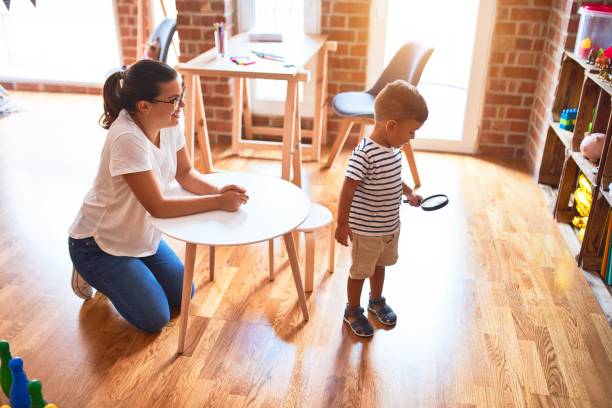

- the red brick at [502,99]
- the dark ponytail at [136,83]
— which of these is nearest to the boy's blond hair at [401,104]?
the dark ponytail at [136,83]

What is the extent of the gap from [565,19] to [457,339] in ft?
6.34

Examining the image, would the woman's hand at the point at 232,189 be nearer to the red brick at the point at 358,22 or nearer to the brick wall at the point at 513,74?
the red brick at the point at 358,22

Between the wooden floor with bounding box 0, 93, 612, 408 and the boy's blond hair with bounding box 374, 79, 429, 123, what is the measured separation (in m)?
0.81

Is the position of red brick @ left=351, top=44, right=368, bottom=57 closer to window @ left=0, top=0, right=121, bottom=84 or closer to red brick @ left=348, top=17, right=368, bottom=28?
red brick @ left=348, top=17, right=368, bottom=28

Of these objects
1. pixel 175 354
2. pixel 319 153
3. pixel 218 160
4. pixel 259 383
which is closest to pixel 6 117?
pixel 218 160

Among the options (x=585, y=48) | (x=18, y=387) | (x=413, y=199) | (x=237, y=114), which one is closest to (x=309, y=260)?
(x=413, y=199)

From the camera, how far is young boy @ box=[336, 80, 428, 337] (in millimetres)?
1783

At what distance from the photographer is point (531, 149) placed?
3652 mm

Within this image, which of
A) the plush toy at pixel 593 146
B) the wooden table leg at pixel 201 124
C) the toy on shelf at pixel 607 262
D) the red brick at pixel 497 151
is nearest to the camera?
the toy on shelf at pixel 607 262

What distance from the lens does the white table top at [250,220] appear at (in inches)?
68.2

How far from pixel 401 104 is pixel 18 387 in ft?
4.26

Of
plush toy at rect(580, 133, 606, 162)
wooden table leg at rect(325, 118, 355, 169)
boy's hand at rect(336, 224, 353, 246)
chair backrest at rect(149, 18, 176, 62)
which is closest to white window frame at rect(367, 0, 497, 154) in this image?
wooden table leg at rect(325, 118, 355, 169)

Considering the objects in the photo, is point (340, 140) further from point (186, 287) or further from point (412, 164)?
point (186, 287)

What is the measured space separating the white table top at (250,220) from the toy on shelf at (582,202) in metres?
1.45
